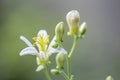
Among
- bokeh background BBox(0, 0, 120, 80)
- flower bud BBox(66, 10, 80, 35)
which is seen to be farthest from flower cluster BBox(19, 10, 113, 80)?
bokeh background BBox(0, 0, 120, 80)

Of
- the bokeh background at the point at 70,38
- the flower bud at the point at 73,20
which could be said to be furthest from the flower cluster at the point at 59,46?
the bokeh background at the point at 70,38

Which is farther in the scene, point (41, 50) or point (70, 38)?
point (70, 38)

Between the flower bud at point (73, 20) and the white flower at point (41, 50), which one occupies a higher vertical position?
the flower bud at point (73, 20)

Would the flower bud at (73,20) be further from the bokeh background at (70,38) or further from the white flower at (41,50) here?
the bokeh background at (70,38)

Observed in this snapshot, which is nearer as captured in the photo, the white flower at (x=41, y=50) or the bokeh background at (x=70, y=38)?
the white flower at (x=41, y=50)

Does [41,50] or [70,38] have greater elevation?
[41,50]

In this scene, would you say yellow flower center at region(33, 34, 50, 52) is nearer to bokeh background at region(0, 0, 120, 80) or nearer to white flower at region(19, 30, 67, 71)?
white flower at region(19, 30, 67, 71)

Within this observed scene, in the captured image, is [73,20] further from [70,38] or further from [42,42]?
[70,38]

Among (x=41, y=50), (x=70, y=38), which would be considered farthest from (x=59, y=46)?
(x=70, y=38)
